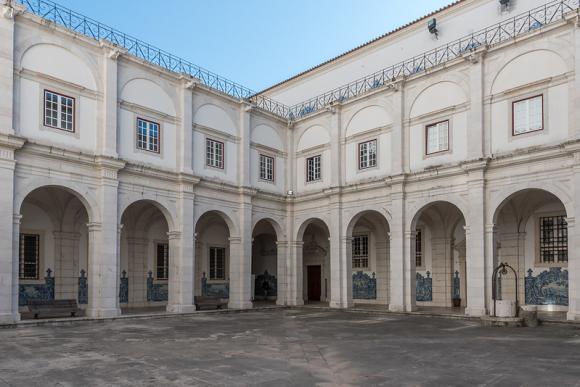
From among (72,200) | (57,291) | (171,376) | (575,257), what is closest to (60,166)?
(72,200)

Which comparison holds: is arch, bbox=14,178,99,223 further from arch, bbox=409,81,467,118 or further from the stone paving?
arch, bbox=409,81,467,118

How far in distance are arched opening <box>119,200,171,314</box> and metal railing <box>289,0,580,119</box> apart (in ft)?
28.4

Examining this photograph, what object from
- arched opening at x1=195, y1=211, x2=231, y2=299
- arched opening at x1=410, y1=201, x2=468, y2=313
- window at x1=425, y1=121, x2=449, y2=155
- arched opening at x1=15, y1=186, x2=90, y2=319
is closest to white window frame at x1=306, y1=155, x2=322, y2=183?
arched opening at x1=195, y1=211, x2=231, y2=299

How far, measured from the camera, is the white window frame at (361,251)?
26938 mm

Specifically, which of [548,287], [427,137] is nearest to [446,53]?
[427,137]

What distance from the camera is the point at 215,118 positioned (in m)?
22.8

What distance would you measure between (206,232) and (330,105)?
899cm

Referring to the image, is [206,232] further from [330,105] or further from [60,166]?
[60,166]

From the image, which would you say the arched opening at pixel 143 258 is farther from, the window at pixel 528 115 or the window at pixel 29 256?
the window at pixel 528 115

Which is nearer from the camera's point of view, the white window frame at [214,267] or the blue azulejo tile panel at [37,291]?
the blue azulejo tile panel at [37,291]

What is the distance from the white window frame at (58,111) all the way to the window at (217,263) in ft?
37.8

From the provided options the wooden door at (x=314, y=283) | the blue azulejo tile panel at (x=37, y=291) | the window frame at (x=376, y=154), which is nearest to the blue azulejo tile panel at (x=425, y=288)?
the window frame at (x=376, y=154)

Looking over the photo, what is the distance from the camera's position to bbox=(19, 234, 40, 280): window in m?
20.0

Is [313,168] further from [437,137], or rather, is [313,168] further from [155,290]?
[155,290]
